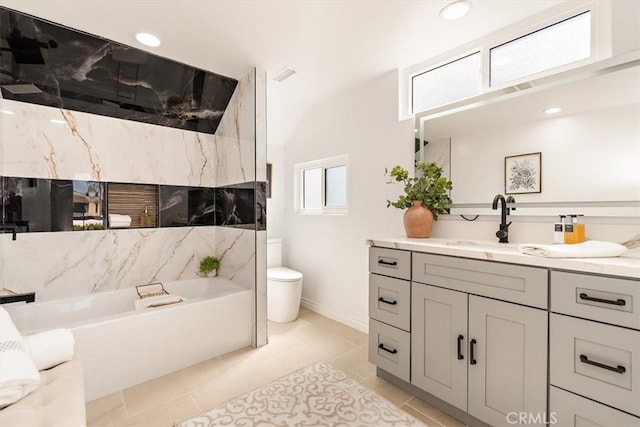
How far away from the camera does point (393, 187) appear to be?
100 inches

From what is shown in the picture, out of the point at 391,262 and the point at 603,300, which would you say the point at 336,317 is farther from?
the point at 603,300

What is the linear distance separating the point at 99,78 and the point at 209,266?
6.27ft

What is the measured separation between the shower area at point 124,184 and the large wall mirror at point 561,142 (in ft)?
5.53

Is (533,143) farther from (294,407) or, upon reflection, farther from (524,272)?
(294,407)

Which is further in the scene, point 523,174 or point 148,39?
point 148,39

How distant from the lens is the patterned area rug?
1.62m

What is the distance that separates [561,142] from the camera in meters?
1.67

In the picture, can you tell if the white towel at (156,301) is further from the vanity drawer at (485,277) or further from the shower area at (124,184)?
the vanity drawer at (485,277)

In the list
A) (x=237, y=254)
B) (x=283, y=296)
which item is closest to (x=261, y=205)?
(x=237, y=254)

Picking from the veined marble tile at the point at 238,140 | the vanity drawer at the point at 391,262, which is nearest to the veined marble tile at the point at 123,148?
the veined marble tile at the point at 238,140

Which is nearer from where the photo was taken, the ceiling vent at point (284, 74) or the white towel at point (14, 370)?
the white towel at point (14, 370)

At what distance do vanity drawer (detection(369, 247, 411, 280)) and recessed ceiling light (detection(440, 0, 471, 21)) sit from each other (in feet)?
4.97

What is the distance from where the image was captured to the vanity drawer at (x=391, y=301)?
1.85 meters

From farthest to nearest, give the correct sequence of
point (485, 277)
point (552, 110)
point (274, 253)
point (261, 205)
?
1. point (274, 253)
2. point (261, 205)
3. point (552, 110)
4. point (485, 277)
